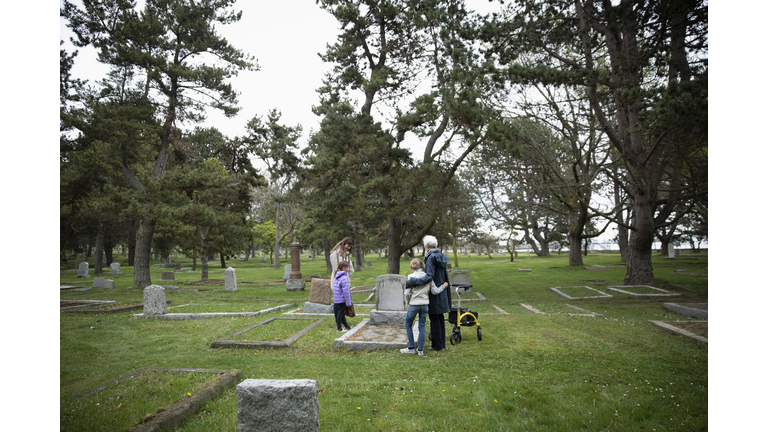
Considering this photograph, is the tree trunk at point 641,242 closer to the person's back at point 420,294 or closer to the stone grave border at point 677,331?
the stone grave border at point 677,331

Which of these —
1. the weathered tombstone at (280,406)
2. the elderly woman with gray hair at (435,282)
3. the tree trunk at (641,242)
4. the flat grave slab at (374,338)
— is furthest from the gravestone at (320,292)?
the tree trunk at (641,242)

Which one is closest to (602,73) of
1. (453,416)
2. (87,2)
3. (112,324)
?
(453,416)

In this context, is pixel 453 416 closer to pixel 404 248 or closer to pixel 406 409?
pixel 406 409

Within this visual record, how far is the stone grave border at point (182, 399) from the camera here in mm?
2895

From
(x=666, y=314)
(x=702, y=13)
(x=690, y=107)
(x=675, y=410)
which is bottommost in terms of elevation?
(x=666, y=314)

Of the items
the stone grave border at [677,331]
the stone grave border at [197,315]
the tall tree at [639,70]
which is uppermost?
the tall tree at [639,70]

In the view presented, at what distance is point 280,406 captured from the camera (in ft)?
8.25

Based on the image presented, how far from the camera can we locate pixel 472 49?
36.1 ft

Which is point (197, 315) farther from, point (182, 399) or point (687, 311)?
point (687, 311)

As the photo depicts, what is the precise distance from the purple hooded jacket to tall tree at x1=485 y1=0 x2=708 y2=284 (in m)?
5.45

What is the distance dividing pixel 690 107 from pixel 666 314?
6.35 meters

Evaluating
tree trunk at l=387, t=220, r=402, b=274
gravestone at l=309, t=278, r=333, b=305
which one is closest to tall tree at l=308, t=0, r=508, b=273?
tree trunk at l=387, t=220, r=402, b=274

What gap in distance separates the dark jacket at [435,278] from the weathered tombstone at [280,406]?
2990 mm

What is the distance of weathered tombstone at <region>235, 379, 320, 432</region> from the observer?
2.51 m
